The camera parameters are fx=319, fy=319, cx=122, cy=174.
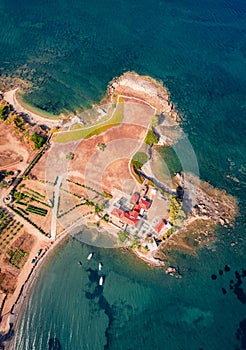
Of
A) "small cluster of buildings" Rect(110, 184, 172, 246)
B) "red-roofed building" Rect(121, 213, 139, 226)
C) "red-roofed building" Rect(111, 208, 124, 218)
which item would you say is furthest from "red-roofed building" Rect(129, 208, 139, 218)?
"red-roofed building" Rect(111, 208, 124, 218)

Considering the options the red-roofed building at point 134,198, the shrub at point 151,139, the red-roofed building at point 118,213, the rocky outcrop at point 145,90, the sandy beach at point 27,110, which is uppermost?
the rocky outcrop at point 145,90

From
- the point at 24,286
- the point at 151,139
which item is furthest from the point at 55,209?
the point at 151,139

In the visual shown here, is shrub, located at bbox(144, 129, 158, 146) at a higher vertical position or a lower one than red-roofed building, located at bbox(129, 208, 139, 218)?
higher

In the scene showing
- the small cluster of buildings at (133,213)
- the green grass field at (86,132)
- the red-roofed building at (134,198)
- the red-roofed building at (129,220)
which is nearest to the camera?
the red-roofed building at (129,220)

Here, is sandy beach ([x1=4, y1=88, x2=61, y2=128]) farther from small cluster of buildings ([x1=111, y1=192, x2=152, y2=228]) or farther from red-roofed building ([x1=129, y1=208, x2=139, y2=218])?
red-roofed building ([x1=129, y1=208, x2=139, y2=218])

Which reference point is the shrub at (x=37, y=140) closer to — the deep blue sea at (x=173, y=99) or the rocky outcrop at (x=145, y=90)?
the deep blue sea at (x=173, y=99)

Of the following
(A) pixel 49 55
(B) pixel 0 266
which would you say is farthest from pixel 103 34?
(B) pixel 0 266

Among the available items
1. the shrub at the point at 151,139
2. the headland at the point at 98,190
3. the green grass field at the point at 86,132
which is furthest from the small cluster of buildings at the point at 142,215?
the green grass field at the point at 86,132

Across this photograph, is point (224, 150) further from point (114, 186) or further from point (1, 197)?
point (1, 197)

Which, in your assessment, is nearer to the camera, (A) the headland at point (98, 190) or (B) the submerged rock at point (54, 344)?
(B) the submerged rock at point (54, 344)
